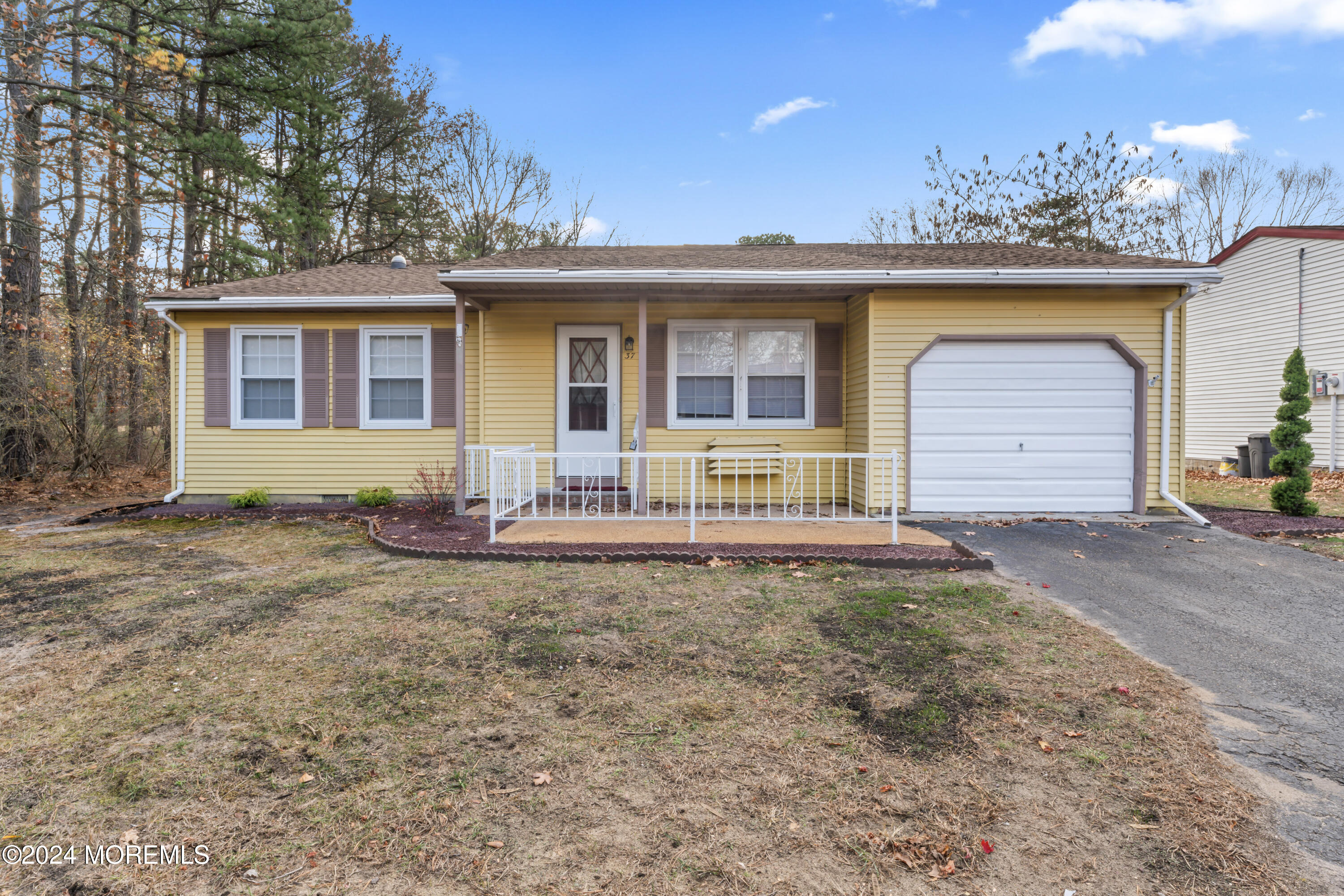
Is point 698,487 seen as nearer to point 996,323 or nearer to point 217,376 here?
point 996,323

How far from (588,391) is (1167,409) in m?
7.36

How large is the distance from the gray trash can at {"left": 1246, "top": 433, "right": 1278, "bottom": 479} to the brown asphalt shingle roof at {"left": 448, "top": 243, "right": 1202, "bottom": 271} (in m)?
7.01

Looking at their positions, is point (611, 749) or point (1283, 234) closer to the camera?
point (611, 749)

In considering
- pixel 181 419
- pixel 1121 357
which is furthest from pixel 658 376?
pixel 181 419

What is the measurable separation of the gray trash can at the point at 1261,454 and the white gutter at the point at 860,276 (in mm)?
7745

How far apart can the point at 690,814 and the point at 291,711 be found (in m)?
1.94

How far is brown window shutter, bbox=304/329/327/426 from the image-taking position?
8711 millimetres

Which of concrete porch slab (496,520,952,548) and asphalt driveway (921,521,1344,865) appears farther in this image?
concrete porch slab (496,520,952,548)

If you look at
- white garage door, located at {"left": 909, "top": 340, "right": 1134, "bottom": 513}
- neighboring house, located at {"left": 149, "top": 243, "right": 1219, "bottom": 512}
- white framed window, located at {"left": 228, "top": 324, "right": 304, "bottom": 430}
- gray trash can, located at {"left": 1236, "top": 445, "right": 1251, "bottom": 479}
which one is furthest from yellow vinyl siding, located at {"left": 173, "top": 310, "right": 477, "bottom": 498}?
gray trash can, located at {"left": 1236, "top": 445, "right": 1251, "bottom": 479}

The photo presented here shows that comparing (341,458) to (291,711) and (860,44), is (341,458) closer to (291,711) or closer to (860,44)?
(291,711)

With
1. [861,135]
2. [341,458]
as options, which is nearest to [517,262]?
[341,458]

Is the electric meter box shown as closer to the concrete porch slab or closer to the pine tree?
the pine tree

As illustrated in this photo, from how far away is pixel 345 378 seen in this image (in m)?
8.72

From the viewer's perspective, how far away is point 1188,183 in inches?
784
